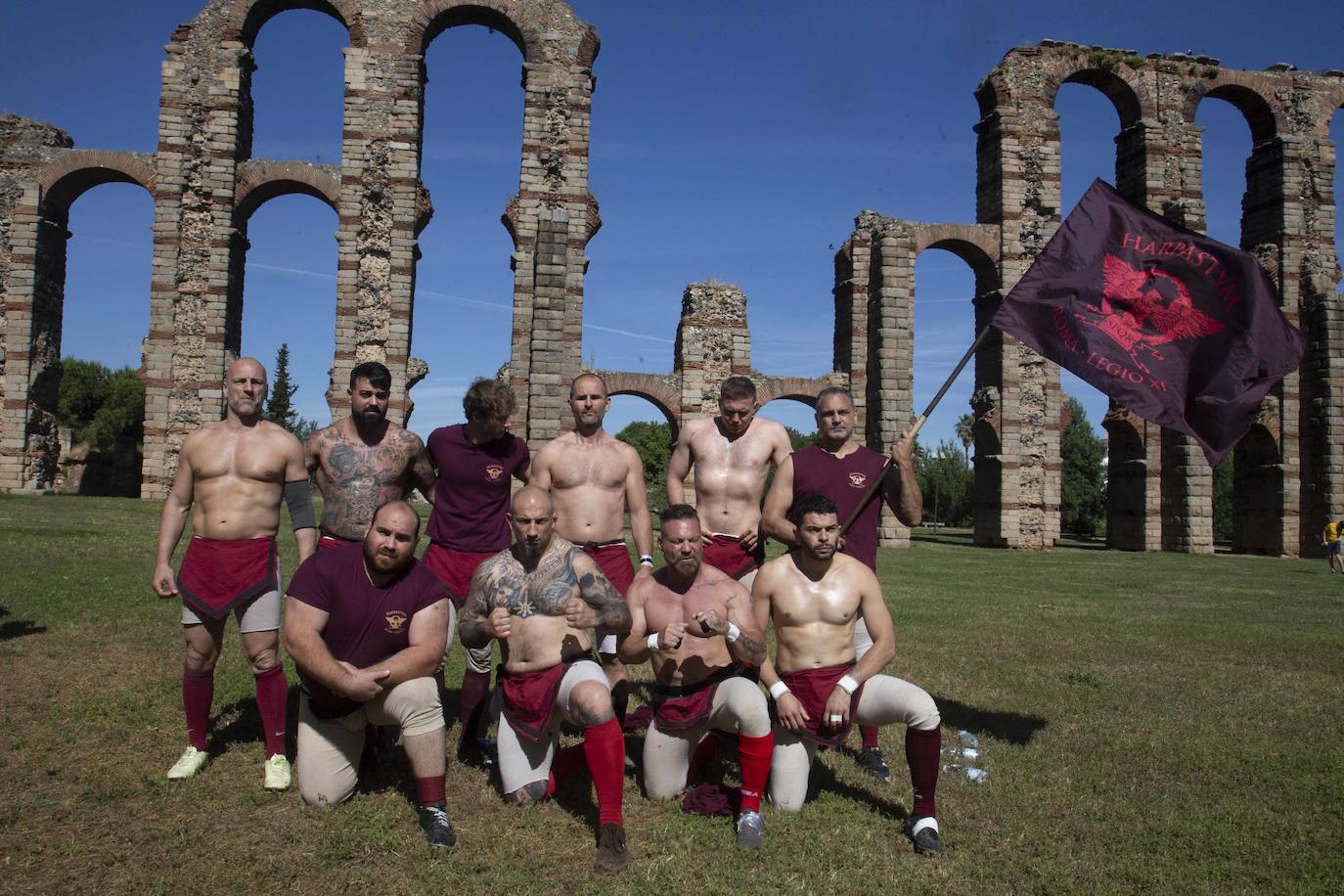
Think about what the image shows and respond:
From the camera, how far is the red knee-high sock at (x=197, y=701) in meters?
4.77

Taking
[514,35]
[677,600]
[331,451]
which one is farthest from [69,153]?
[677,600]

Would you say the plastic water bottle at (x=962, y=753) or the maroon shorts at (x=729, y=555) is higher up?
the maroon shorts at (x=729, y=555)

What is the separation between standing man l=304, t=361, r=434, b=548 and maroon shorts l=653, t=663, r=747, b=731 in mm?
2071

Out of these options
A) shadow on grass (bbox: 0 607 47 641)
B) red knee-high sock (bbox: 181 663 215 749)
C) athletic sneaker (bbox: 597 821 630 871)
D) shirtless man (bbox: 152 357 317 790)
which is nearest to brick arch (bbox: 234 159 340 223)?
shadow on grass (bbox: 0 607 47 641)

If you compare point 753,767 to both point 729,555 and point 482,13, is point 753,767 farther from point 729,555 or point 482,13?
point 482,13

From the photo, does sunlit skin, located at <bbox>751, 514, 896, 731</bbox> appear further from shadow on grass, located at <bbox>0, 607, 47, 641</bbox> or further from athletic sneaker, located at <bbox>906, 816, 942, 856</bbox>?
shadow on grass, located at <bbox>0, 607, 47, 641</bbox>

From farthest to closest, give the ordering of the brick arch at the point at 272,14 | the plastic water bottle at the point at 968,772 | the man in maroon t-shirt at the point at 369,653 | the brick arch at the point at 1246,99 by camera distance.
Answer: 1. the brick arch at the point at 1246,99
2. the brick arch at the point at 272,14
3. the plastic water bottle at the point at 968,772
4. the man in maroon t-shirt at the point at 369,653

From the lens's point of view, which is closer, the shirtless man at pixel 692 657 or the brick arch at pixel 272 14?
the shirtless man at pixel 692 657

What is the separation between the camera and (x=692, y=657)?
15.2 feet

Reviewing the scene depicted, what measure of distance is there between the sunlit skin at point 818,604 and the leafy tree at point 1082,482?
4620 cm

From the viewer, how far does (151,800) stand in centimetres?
436

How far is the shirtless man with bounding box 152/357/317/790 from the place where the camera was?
187 inches

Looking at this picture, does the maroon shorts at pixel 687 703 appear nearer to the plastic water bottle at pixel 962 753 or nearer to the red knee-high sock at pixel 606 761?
the red knee-high sock at pixel 606 761

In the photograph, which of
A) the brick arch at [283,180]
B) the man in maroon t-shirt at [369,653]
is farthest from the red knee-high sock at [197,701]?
the brick arch at [283,180]
